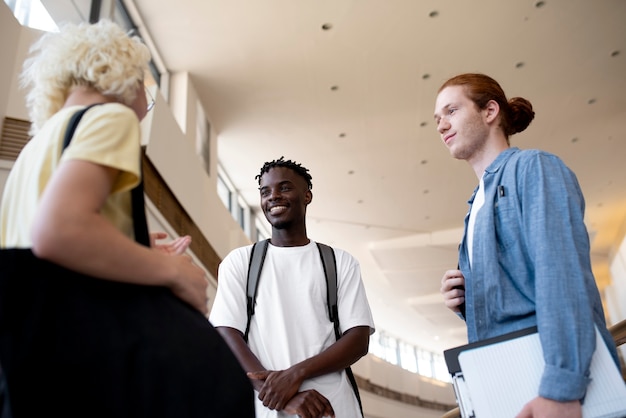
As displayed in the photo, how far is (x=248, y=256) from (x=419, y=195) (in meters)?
11.7

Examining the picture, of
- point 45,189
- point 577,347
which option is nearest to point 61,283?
point 45,189

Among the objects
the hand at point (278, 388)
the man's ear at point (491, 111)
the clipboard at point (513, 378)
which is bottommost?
the hand at point (278, 388)

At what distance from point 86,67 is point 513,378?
127cm

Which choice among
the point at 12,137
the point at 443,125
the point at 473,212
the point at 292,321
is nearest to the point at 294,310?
the point at 292,321

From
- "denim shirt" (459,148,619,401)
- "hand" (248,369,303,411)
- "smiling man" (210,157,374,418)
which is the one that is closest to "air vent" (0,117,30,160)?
"smiling man" (210,157,374,418)

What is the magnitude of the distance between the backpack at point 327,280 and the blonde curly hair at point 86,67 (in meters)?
1.10

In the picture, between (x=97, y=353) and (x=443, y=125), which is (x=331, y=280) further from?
(x=97, y=353)

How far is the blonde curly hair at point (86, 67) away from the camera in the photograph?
4.14ft

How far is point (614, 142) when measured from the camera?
473 inches

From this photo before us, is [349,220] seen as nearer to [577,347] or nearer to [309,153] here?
[309,153]

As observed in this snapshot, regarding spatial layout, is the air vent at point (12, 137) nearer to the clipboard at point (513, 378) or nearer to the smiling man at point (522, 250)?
the smiling man at point (522, 250)

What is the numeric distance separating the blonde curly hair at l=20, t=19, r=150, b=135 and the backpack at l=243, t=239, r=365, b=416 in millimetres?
1104

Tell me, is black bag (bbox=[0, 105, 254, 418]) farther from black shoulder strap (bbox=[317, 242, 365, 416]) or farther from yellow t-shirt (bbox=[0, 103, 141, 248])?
black shoulder strap (bbox=[317, 242, 365, 416])

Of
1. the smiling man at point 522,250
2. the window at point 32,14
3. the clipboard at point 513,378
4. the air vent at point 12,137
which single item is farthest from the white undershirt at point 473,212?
the window at point 32,14
